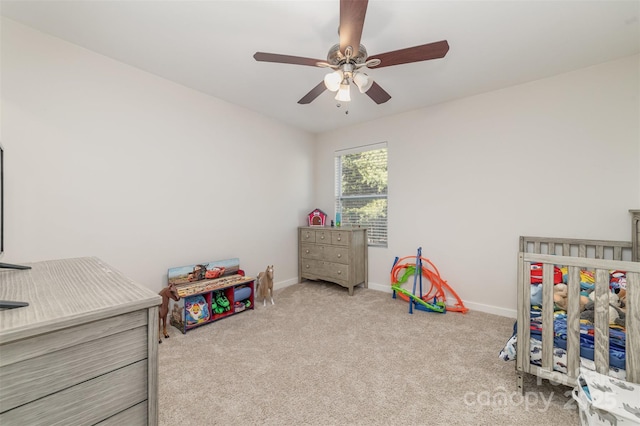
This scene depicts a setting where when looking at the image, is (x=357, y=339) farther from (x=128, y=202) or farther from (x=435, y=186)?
(x=128, y=202)

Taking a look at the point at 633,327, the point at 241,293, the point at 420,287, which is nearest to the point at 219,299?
the point at 241,293

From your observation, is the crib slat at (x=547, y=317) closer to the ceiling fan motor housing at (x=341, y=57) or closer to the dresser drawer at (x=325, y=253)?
the ceiling fan motor housing at (x=341, y=57)

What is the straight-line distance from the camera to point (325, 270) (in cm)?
363

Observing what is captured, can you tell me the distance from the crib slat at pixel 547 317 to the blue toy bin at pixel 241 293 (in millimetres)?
2482

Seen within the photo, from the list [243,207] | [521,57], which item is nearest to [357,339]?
[243,207]

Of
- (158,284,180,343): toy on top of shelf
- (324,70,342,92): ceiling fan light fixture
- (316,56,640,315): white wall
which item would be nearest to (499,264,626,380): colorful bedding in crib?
(316,56,640,315): white wall

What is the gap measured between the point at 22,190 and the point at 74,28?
122 cm

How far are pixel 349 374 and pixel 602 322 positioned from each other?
55.5 inches

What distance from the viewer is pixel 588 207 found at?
2348 mm

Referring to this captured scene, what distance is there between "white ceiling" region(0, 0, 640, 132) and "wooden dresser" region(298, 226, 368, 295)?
73.0 inches

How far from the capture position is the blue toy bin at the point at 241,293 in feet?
9.09

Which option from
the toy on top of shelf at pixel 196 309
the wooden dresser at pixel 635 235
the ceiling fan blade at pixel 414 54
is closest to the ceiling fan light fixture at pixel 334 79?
the ceiling fan blade at pixel 414 54

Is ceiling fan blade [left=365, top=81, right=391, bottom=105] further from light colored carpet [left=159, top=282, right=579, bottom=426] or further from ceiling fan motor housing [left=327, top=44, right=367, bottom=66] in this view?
light colored carpet [left=159, top=282, right=579, bottom=426]

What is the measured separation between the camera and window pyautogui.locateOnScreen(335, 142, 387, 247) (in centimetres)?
366
